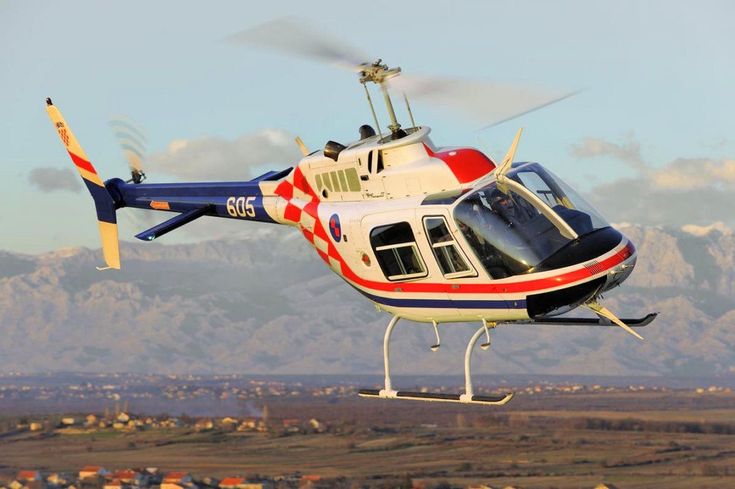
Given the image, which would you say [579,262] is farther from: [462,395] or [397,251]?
[397,251]

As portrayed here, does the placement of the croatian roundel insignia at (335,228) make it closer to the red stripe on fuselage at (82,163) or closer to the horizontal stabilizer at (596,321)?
the horizontal stabilizer at (596,321)

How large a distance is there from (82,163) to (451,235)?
18.8m

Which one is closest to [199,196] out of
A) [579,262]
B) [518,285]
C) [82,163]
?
[82,163]

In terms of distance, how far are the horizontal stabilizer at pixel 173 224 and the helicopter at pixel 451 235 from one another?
4855mm

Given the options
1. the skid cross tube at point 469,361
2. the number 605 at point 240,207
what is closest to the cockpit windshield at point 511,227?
the skid cross tube at point 469,361

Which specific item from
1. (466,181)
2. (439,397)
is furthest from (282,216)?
(439,397)

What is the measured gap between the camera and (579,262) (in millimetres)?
27641

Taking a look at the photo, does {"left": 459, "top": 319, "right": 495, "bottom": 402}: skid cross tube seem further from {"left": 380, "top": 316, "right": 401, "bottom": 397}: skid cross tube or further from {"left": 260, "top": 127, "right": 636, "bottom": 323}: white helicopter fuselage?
{"left": 380, "top": 316, "right": 401, "bottom": 397}: skid cross tube

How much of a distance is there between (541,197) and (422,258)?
11.3 ft

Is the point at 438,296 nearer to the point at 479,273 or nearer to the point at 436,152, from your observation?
the point at 479,273

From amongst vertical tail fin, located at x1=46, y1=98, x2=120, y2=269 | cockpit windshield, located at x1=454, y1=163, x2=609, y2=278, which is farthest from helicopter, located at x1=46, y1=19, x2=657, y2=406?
vertical tail fin, located at x1=46, y1=98, x2=120, y2=269

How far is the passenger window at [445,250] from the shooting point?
2875 centimetres

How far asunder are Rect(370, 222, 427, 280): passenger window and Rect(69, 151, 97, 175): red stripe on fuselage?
52.1 ft

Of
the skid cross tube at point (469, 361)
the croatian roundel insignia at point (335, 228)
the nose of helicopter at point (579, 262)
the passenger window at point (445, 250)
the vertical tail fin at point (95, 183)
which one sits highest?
the vertical tail fin at point (95, 183)
